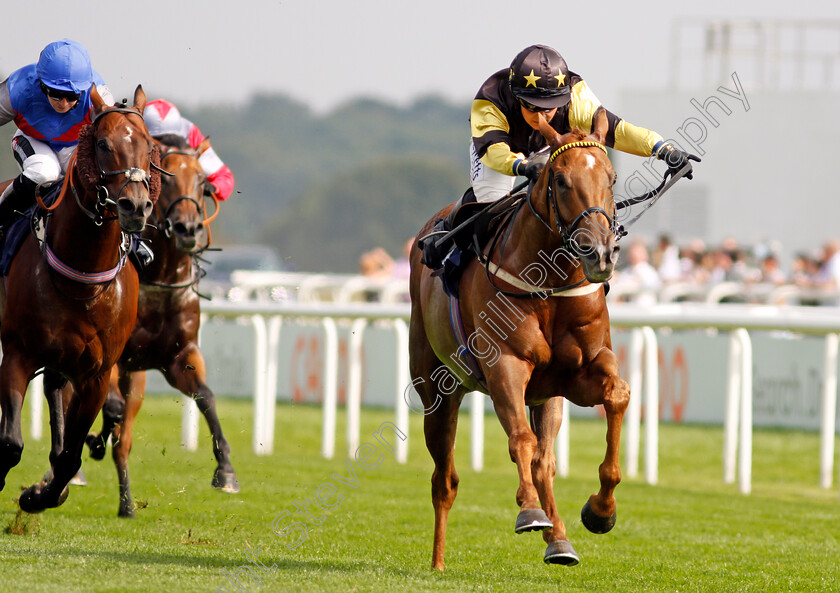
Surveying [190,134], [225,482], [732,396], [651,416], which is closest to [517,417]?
[225,482]

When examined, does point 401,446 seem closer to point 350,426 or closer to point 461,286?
point 350,426

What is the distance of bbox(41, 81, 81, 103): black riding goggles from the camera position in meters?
5.75

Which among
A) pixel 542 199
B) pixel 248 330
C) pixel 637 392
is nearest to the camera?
pixel 542 199

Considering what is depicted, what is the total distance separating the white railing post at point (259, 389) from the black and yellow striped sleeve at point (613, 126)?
18.2 feet

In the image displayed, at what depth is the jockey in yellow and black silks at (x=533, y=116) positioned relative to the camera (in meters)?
5.13

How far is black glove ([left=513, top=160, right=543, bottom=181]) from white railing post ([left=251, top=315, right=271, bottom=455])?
5.73m

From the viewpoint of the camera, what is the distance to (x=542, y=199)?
486 cm

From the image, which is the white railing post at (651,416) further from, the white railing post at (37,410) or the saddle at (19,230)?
the white railing post at (37,410)

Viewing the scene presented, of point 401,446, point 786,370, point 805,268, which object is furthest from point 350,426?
point 805,268

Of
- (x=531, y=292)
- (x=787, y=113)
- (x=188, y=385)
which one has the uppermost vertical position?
(x=787, y=113)

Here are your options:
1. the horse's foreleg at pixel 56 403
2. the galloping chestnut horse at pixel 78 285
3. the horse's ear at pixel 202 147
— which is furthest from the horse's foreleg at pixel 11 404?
the horse's ear at pixel 202 147

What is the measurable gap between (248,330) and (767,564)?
30.8 ft

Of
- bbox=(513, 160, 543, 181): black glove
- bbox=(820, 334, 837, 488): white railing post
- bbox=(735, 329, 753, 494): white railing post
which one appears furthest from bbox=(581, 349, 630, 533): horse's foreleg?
bbox=(820, 334, 837, 488): white railing post

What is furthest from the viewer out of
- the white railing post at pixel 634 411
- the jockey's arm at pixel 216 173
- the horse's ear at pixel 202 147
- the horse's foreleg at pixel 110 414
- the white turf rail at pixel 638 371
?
the white railing post at pixel 634 411
